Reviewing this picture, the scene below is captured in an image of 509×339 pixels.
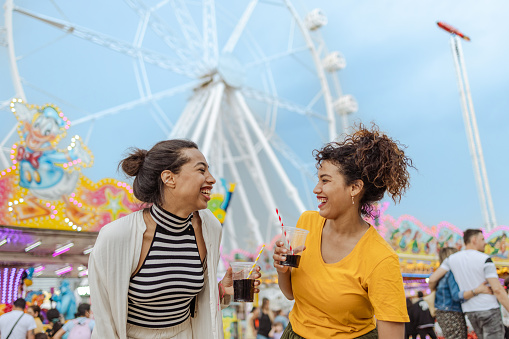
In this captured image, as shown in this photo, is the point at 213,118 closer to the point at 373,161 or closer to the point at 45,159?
the point at 45,159

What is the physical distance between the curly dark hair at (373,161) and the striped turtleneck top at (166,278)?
0.68 metres

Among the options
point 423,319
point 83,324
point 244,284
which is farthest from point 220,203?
point 244,284

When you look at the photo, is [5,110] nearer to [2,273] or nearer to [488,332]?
[2,273]

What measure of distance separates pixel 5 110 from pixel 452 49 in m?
12.4

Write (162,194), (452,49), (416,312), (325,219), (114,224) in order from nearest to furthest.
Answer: (114,224) → (162,194) → (325,219) → (416,312) → (452,49)

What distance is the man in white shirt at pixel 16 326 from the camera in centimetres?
441

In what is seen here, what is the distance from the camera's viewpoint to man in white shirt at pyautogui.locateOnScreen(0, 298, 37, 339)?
4.41 metres

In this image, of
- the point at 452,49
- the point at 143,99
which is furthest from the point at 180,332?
the point at 452,49

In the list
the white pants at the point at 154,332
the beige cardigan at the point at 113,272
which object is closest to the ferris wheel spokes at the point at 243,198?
the white pants at the point at 154,332

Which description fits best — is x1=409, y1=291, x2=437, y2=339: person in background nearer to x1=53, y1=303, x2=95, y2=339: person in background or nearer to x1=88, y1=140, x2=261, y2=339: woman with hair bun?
x1=53, y1=303, x2=95, y2=339: person in background

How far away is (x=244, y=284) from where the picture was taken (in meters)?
2.08

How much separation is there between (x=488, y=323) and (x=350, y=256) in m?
2.42

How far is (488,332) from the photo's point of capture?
3629 millimetres

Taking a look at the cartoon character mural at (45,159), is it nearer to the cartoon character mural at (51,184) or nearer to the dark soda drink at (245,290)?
the cartoon character mural at (51,184)
